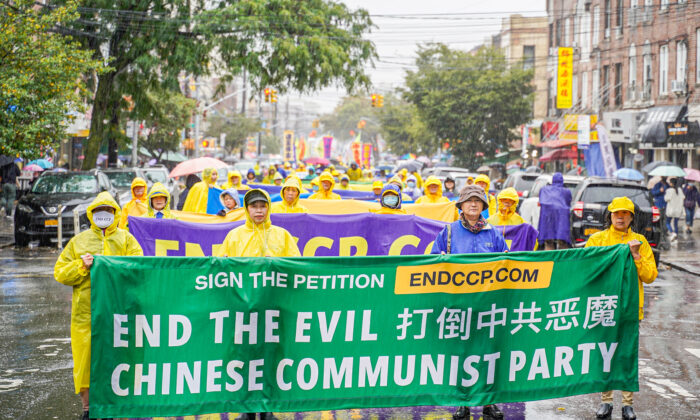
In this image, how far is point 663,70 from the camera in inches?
1369

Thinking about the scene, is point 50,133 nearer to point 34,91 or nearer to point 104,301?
→ point 34,91

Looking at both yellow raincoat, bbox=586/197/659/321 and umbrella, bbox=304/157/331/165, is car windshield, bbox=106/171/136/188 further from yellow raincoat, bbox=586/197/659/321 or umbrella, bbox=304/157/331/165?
umbrella, bbox=304/157/331/165

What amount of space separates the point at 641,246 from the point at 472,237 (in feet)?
4.39

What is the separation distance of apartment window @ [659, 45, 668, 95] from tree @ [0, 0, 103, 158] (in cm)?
2219

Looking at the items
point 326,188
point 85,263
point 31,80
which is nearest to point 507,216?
point 326,188

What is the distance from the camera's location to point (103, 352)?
19.7ft

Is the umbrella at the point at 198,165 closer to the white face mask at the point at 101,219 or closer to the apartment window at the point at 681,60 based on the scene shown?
the white face mask at the point at 101,219

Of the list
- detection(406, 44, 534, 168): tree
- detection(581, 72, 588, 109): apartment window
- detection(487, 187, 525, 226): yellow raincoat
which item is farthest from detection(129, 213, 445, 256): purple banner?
detection(406, 44, 534, 168): tree

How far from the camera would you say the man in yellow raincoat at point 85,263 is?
20.9 ft

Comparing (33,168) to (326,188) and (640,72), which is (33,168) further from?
(640,72)

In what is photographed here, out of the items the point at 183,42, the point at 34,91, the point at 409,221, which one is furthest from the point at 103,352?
the point at 183,42

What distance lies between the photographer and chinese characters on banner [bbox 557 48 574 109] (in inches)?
1624

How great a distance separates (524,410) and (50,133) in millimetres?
16883

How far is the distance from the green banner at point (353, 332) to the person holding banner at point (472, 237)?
501mm
